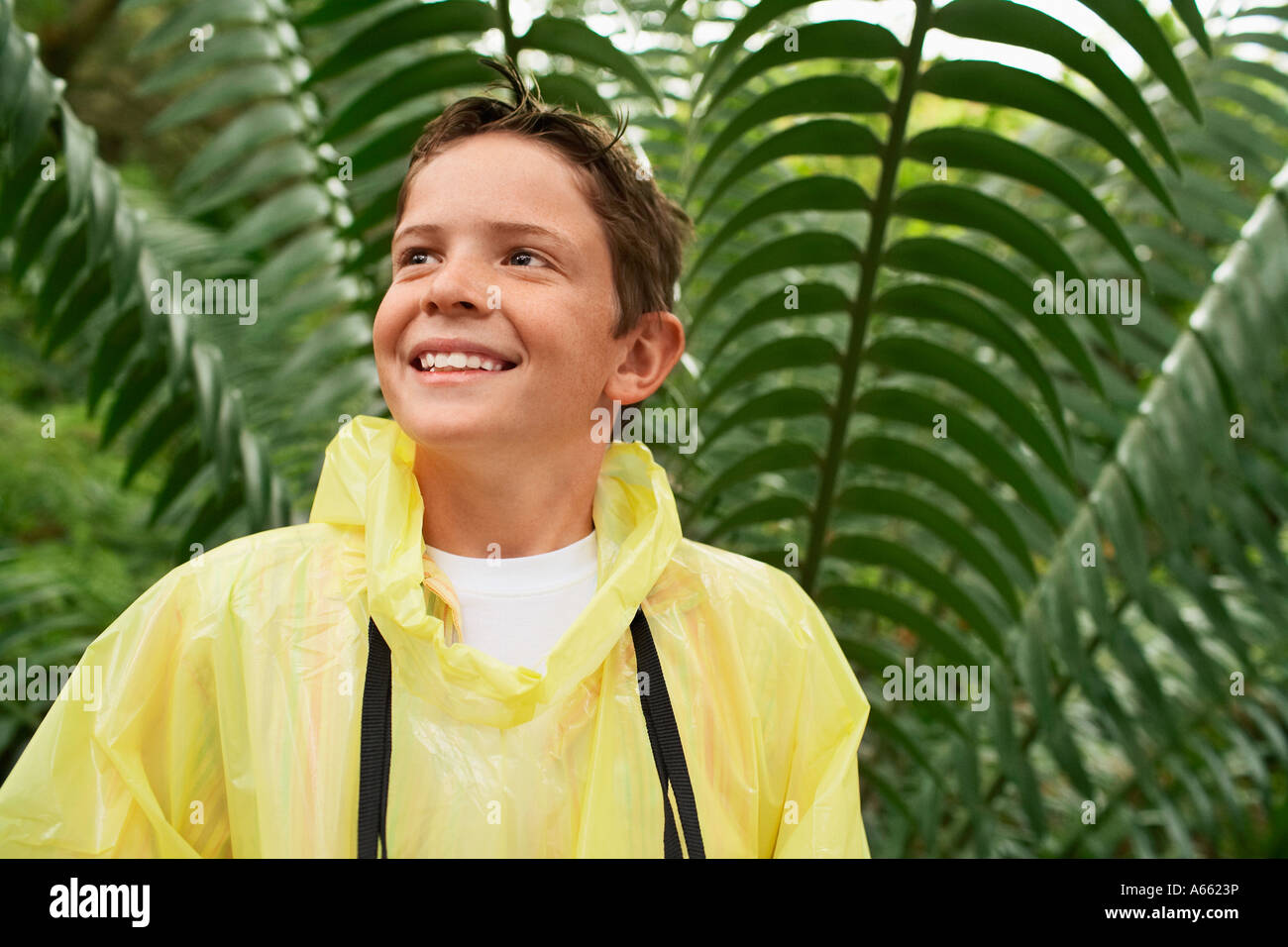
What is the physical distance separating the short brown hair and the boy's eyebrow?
64 mm

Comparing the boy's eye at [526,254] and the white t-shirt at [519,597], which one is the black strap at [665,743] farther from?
the boy's eye at [526,254]

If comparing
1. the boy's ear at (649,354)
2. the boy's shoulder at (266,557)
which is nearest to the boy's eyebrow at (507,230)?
the boy's ear at (649,354)

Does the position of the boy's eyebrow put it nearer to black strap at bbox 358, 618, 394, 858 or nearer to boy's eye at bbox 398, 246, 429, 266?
boy's eye at bbox 398, 246, 429, 266

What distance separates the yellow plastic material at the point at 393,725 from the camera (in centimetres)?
75

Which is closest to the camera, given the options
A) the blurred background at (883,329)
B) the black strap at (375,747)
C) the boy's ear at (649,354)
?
the black strap at (375,747)

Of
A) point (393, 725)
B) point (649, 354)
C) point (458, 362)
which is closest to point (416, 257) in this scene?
point (458, 362)

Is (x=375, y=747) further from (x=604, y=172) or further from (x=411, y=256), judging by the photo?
(x=604, y=172)

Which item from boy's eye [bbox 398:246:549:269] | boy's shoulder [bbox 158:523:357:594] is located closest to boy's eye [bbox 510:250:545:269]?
boy's eye [bbox 398:246:549:269]

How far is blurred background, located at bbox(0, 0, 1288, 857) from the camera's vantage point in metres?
1.12

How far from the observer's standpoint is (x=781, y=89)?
111 centimetres

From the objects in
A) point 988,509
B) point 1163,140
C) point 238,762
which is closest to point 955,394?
point 988,509

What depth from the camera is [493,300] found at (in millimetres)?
789

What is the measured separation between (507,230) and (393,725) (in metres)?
0.38
